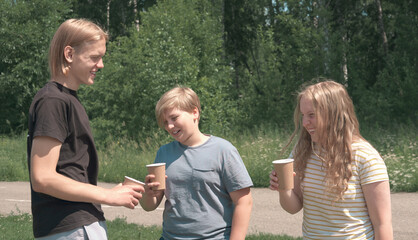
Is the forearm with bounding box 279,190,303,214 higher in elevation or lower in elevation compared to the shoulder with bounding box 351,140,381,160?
lower

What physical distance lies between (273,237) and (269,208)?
289cm

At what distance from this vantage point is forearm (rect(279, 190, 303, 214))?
131 inches

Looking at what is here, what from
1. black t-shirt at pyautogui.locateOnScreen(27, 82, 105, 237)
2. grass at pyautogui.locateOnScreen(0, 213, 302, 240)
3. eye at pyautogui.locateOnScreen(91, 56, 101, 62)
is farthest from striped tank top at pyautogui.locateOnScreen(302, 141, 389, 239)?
grass at pyautogui.locateOnScreen(0, 213, 302, 240)

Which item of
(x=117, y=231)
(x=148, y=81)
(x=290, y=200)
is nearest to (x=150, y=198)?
(x=290, y=200)

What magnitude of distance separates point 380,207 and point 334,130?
465 mm

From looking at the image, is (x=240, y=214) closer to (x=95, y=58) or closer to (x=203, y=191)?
(x=203, y=191)

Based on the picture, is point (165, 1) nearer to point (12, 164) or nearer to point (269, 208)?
point (12, 164)

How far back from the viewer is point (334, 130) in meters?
3.19

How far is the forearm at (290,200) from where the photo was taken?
333 centimetres

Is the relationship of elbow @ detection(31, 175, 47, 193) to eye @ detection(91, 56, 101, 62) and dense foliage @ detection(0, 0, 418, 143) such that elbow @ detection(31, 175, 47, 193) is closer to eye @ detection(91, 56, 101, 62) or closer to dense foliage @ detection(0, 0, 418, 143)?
eye @ detection(91, 56, 101, 62)

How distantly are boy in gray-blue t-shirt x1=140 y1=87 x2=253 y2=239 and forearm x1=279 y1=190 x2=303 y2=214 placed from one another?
0.19 m

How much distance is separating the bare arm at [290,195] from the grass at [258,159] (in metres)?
8.35

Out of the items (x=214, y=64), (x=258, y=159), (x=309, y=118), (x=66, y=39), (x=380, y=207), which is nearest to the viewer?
(x=66, y=39)

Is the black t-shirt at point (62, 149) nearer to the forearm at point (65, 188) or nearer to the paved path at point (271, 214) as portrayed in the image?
the forearm at point (65, 188)
